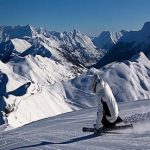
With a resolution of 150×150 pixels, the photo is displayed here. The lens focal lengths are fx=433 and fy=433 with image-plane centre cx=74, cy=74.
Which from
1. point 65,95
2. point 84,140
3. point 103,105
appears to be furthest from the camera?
point 65,95

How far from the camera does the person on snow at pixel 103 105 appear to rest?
12.0 m

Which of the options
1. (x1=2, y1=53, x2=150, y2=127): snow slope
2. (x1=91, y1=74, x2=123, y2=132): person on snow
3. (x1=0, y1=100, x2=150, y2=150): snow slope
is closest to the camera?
(x1=0, y1=100, x2=150, y2=150): snow slope

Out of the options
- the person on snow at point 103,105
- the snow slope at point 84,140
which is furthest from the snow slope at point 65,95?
the person on snow at point 103,105

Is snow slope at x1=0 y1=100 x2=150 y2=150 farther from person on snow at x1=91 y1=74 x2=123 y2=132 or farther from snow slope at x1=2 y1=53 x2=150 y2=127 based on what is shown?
snow slope at x1=2 y1=53 x2=150 y2=127

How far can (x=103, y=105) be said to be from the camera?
12031 mm

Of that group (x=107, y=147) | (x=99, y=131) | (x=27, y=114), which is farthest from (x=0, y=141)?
(x=27, y=114)

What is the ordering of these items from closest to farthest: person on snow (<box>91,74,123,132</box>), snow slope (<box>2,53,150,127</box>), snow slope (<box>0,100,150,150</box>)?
snow slope (<box>0,100,150,150</box>) < person on snow (<box>91,74,123,132</box>) < snow slope (<box>2,53,150,127</box>)

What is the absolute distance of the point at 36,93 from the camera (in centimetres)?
15725

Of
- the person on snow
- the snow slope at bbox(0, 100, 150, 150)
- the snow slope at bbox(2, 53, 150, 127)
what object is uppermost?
the snow slope at bbox(2, 53, 150, 127)

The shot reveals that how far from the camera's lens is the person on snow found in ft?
39.3

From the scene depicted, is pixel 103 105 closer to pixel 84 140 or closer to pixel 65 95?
pixel 84 140

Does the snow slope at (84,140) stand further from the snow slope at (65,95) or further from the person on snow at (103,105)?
the snow slope at (65,95)

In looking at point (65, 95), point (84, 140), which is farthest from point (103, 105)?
point (65, 95)

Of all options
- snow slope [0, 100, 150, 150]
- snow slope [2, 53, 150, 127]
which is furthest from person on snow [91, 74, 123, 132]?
snow slope [2, 53, 150, 127]
